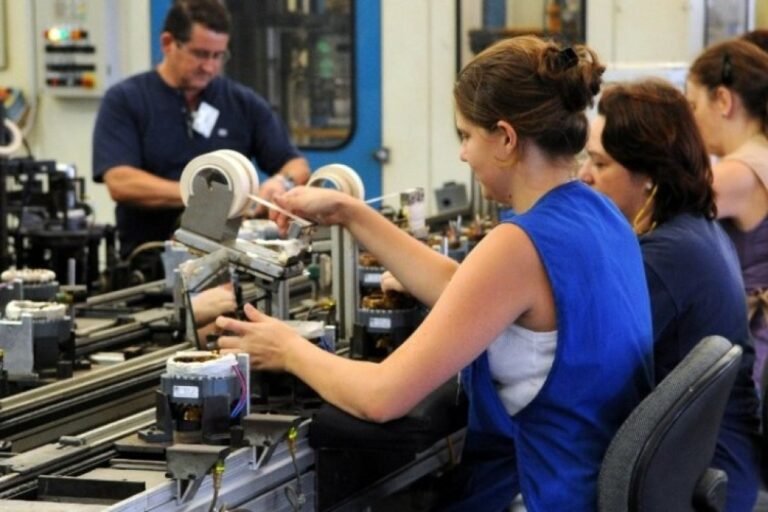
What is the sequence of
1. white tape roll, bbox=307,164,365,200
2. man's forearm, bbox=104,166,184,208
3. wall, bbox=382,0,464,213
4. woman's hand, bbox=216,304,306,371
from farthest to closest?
1. wall, bbox=382,0,464,213
2. man's forearm, bbox=104,166,184,208
3. white tape roll, bbox=307,164,365,200
4. woman's hand, bbox=216,304,306,371

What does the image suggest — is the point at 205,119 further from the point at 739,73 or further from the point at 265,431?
the point at 265,431

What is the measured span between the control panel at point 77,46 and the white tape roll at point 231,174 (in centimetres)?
318

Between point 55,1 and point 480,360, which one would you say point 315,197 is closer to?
point 480,360

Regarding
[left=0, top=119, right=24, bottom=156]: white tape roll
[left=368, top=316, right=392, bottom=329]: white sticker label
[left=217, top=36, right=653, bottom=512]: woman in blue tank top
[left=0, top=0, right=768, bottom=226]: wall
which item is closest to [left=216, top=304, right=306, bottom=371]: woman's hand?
[left=217, top=36, right=653, bottom=512]: woman in blue tank top

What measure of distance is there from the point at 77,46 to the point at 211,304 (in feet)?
10.6

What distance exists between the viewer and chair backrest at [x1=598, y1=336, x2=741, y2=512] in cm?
178

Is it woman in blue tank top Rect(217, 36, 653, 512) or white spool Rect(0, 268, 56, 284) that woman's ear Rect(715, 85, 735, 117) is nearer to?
woman in blue tank top Rect(217, 36, 653, 512)

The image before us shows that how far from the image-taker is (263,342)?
1992mm

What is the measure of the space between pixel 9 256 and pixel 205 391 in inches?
94.8

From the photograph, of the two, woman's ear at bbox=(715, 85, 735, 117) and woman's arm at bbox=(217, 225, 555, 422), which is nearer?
woman's arm at bbox=(217, 225, 555, 422)

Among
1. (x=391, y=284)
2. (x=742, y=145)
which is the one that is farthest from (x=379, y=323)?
(x=742, y=145)

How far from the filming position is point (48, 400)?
211 cm

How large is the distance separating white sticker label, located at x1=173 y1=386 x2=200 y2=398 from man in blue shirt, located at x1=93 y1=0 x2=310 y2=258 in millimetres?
2048

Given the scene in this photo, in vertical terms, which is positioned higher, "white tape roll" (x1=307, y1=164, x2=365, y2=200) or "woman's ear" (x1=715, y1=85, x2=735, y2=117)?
"woman's ear" (x1=715, y1=85, x2=735, y2=117)
